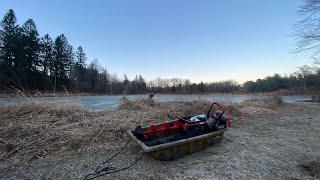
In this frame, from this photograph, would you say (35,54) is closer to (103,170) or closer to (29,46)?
(29,46)

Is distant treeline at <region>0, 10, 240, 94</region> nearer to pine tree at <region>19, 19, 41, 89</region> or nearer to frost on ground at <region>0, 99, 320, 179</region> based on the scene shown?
pine tree at <region>19, 19, 41, 89</region>

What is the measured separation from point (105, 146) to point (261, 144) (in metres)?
3.82

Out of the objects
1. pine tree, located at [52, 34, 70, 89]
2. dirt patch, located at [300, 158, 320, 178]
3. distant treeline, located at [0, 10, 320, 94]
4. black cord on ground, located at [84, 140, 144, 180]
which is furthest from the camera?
pine tree, located at [52, 34, 70, 89]

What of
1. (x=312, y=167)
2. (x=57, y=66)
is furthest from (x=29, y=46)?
(x=312, y=167)

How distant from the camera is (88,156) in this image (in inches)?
192

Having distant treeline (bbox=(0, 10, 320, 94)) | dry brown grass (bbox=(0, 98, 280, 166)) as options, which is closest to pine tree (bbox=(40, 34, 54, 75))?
distant treeline (bbox=(0, 10, 320, 94))

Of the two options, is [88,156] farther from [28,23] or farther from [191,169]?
[28,23]

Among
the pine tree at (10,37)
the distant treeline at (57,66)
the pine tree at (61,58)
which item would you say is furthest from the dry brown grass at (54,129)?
the pine tree at (61,58)

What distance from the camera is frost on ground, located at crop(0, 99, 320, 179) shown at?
13.8ft

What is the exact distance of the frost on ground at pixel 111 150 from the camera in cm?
421

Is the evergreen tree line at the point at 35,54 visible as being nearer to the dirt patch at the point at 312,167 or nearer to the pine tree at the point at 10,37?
the pine tree at the point at 10,37

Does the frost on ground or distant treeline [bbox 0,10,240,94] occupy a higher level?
distant treeline [bbox 0,10,240,94]

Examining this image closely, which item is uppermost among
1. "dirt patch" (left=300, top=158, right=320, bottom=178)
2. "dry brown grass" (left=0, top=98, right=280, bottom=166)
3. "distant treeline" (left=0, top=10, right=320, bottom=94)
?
"distant treeline" (left=0, top=10, right=320, bottom=94)

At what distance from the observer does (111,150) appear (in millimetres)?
5273
